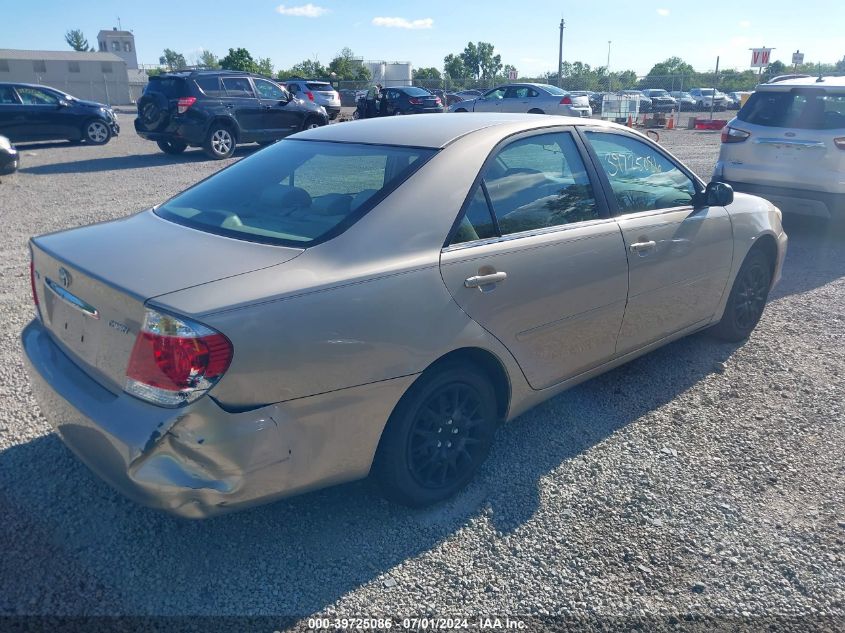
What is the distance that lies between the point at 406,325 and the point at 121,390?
3.48 ft

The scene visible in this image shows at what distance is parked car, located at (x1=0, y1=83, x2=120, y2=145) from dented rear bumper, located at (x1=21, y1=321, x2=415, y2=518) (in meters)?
17.0

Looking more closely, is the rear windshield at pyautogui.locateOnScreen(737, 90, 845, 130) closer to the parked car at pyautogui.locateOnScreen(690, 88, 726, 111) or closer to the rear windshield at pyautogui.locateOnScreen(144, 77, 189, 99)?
the rear windshield at pyautogui.locateOnScreen(144, 77, 189, 99)

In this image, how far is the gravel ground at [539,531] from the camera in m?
2.58

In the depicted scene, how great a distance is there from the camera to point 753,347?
501 centimetres

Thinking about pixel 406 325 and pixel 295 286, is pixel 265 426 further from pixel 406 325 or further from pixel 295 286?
pixel 406 325

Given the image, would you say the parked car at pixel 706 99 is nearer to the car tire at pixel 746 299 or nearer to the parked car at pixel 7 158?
the parked car at pixel 7 158

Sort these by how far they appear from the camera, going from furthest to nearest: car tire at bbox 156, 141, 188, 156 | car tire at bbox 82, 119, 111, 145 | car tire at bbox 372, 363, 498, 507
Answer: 1. car tire at bbox 82, 119, 111, 145
2. car tire at bbox 156, 141, 188, 156
3. car tire at bbox 372, 363, 498, 507

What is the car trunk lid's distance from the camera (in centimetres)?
245

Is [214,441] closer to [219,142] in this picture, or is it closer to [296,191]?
[296,191]

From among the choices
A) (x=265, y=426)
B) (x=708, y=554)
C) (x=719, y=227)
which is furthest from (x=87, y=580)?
(x=719, y=227)

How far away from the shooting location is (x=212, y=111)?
1508cm

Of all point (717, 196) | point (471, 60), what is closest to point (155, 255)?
point (717, 196)

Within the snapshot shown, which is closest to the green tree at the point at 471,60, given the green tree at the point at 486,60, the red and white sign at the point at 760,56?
the green tree at the point at 486,60

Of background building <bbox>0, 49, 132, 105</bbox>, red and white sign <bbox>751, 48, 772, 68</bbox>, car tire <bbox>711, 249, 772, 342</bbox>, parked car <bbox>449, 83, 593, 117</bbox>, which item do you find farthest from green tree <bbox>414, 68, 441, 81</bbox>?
car tire <bbox>711, 249, 772, 342</bbox>
